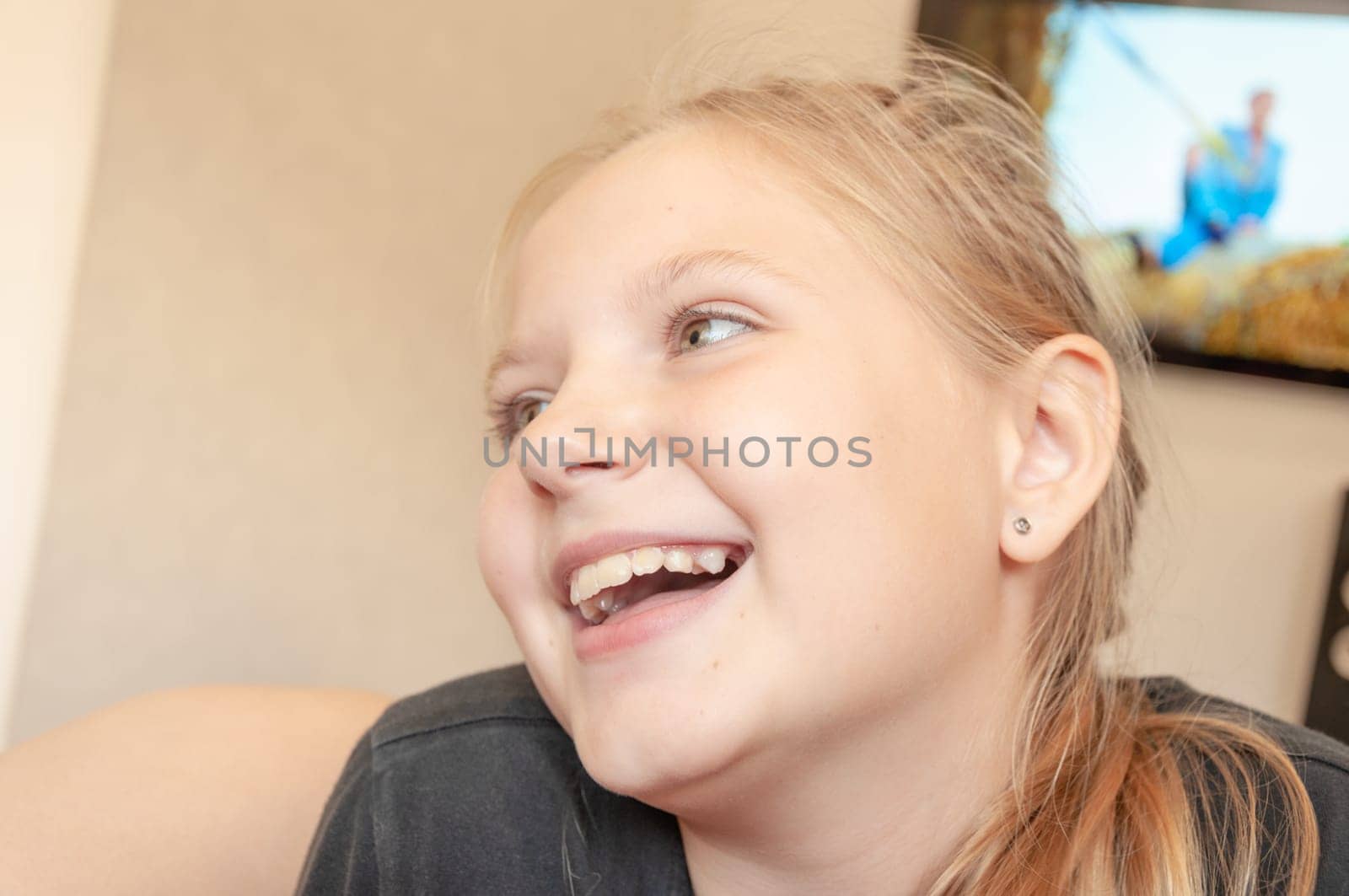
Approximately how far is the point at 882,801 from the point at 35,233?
189 centimetres

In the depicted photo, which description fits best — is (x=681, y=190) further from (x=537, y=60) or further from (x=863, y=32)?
(x=537, y=60)

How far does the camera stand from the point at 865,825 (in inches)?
31.6

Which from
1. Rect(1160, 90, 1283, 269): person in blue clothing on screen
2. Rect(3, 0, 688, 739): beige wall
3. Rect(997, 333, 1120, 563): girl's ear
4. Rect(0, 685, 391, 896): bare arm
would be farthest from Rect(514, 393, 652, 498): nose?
Rect(3, 0, 688, 739): beige wall

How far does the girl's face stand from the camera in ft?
2.31

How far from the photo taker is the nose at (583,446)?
736 millimetres

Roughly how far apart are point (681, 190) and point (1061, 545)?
0.41 m

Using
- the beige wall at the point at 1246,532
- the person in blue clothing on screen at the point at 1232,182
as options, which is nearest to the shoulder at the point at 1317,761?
the beige wall at the point at 1246,532

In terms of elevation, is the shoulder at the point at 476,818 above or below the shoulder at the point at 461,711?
below

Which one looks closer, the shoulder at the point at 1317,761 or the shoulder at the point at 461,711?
the shoulder at the point at 1317,761

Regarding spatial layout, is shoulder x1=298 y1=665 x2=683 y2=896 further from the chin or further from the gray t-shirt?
the chin

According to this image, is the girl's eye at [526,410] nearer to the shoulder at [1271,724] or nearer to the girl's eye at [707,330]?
the girl's eye at [707,330]

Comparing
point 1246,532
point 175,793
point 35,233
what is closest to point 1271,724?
point 175,793

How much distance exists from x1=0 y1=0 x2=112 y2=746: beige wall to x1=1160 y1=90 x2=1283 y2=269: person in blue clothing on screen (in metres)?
1.89

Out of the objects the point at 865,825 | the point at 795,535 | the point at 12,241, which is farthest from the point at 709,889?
the point at 12,241
